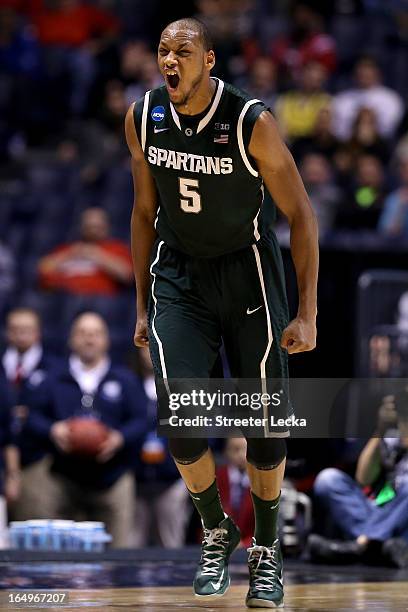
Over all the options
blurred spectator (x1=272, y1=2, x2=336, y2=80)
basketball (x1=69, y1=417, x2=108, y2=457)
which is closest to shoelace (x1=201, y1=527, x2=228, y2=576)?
basketball (x1=69, y1=417, x2=108, y2=457)

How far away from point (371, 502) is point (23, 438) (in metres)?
2.36

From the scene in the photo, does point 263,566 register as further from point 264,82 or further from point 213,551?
point 264,82

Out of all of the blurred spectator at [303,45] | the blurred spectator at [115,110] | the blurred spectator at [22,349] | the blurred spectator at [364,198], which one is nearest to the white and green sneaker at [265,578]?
the blurred spectator at [22,349]

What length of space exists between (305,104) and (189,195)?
8.28 metres

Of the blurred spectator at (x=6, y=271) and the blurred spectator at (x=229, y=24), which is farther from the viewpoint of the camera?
the blurred spectator at (x=229, y=24)

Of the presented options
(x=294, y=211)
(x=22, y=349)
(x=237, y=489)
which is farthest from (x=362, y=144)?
(x=294, y=211)

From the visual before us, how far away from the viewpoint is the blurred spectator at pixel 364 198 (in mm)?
11438

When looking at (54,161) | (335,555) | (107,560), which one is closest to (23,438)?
(107,560)

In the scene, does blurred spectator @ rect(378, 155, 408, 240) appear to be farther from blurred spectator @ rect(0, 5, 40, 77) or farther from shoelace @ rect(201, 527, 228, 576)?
shoelace @ rect(201, 527, 228, 576)

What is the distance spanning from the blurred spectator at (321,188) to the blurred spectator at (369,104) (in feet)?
3.50

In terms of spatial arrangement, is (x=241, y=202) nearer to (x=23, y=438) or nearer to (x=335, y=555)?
(x=335, y=555)

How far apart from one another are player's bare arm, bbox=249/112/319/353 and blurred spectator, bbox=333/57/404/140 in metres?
8.00

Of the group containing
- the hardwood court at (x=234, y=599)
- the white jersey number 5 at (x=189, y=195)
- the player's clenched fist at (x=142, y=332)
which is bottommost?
the hardwood court at (x=234, y=599)

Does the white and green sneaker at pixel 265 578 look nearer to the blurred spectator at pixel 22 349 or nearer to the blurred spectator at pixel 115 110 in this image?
the blurred spectator at pixel 22 349
